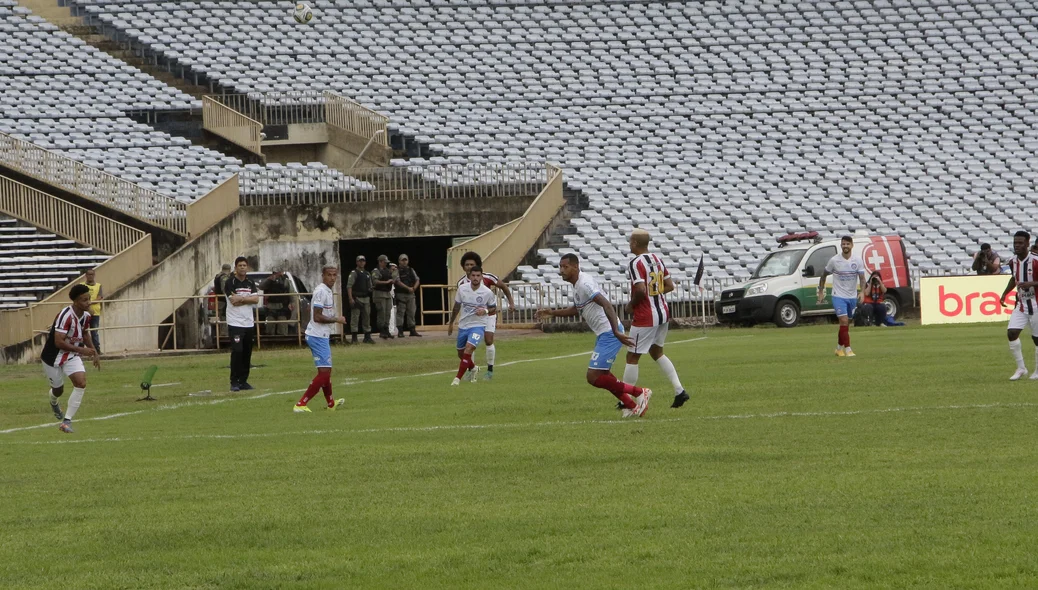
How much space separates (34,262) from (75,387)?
56.7ft

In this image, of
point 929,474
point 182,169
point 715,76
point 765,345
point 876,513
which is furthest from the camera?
point 715,76

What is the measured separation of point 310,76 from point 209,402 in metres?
26.9

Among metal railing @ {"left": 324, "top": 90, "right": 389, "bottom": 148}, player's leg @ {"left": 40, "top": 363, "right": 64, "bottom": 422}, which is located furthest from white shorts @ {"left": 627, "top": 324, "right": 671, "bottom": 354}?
metal railing @ {"left": 324, "top": 90, "right": 389, "bottom": 148}

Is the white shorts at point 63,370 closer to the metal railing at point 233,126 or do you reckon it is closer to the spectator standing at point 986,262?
the spectator standing at point 986,262

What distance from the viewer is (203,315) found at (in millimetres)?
29656

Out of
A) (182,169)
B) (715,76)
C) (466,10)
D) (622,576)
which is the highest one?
(466,10)

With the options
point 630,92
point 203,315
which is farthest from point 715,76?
point 203,315

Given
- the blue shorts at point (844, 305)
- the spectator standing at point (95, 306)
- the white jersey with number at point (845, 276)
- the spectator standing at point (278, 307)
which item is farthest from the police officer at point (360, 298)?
the blue shorts at point (844, 305)

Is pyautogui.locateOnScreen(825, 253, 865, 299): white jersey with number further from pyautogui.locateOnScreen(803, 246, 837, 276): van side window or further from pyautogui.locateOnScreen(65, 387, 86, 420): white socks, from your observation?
pyautogui.locateOnScreen(65, 387, 86, 420): white socks

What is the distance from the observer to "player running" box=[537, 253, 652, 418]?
13.5m

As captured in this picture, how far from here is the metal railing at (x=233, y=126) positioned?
133 feet

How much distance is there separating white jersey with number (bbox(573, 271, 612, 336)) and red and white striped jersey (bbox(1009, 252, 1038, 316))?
16.6 feet

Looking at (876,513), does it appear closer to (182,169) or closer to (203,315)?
(203,315)

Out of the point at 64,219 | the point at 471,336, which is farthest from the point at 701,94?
the point at 471,336
